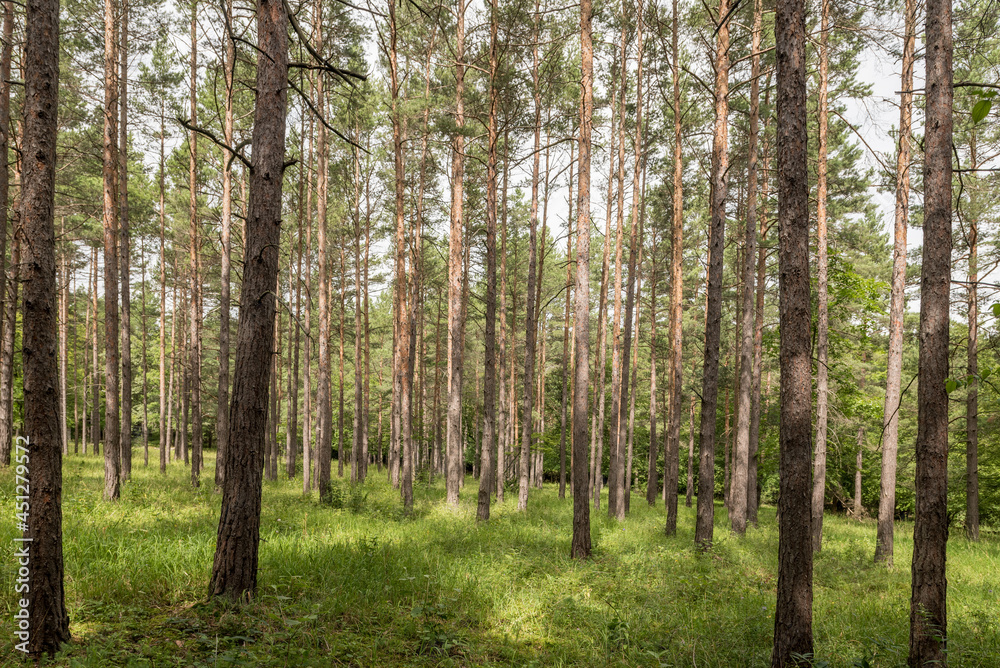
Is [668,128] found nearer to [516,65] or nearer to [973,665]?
[516,65]

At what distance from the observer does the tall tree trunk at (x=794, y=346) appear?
15.7ft

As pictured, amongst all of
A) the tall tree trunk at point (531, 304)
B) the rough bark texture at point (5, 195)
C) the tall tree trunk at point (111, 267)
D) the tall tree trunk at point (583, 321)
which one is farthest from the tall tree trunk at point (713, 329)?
the tall tree trunk at point (111, 267)

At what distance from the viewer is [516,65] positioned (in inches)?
529

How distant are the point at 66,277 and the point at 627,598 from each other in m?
31.8

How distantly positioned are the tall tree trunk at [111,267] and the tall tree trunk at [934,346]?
Answer: 13.5 m

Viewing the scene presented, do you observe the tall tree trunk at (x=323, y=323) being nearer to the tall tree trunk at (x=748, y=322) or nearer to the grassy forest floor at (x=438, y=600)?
the grassy forest floor at (x=438, y=600)

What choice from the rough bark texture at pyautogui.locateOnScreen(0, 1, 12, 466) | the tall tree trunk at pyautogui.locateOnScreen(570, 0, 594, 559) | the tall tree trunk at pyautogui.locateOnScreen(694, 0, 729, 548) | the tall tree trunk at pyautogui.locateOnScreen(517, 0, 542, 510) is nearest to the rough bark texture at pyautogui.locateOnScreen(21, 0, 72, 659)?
the rough bark texture at pyautogui.locateOnScreen(0, 1, 12, 466)

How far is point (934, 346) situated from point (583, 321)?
4888 mm

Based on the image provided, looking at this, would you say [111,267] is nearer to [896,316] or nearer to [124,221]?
[124,221]

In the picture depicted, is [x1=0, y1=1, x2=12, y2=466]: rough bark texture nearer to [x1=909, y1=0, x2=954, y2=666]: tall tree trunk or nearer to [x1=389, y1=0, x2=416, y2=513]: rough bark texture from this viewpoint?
[x1=389, y1=0, x2=416, y2=513]: rough bark texture

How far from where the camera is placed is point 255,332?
496cm

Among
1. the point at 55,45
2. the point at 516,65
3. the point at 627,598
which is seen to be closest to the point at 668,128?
the point at 516,65

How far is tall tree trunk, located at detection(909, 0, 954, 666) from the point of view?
5.06 meters

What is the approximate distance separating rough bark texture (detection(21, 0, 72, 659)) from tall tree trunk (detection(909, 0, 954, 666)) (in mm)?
7890
